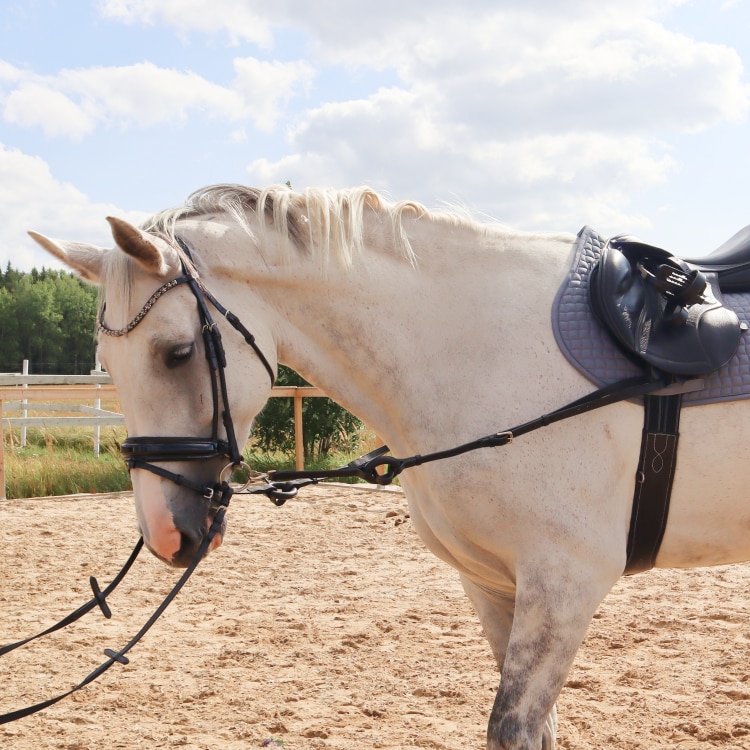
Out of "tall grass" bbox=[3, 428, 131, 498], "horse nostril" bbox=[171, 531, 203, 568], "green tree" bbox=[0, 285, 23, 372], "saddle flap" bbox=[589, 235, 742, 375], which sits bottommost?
"tall grass" bbox=[3, 428, 131, 498]

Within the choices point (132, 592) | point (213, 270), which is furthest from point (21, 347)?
point (213, 270)

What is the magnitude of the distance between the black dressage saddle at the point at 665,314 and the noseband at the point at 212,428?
1.03 m

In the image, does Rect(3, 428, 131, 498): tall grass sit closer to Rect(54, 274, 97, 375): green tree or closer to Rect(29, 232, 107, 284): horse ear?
Rect(29, 232, 107, 284): horse ear

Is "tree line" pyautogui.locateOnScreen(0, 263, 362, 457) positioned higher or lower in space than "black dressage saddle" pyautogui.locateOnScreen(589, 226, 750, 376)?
higher

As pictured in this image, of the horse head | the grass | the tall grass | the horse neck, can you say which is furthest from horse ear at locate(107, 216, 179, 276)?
the tall grass

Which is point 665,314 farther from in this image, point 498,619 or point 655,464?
point 498,619

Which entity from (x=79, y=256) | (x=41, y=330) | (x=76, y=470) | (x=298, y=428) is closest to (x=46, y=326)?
(x=41, y=330)

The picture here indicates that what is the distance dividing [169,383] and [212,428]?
0.17 m

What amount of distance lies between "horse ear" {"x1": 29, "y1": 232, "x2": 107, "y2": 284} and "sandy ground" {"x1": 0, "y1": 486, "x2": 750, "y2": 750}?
210cm

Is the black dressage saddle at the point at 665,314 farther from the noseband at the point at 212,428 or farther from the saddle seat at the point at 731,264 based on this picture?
the noseband at the point at 212,428

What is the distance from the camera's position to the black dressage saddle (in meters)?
2.17

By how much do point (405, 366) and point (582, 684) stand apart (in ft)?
7.86

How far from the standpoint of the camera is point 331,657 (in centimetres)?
434

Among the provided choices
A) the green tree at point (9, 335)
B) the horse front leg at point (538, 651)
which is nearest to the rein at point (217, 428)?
the horse front leg at point (538, 651)
